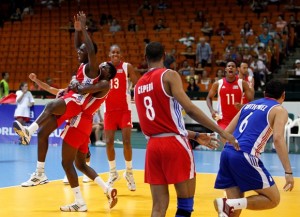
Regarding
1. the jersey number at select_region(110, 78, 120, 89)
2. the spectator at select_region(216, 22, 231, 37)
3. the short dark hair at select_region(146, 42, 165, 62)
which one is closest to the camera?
Answer: the short dark hair at select_region(146, 42, 165, 62)

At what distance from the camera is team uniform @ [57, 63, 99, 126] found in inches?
348

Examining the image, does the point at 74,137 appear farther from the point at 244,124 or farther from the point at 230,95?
the point at 230,95

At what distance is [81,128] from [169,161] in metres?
2.93

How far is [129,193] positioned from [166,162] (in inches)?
180

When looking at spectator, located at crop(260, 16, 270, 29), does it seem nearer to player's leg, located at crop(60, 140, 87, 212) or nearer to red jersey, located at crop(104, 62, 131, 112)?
red jersey, located at crop(104, 62, 131, 112)

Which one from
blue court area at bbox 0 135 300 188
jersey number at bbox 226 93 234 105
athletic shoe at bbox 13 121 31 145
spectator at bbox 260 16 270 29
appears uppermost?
spectator at bbox 260 16 270 29

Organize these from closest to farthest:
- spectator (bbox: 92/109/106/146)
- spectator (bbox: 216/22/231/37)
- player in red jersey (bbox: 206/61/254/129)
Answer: player in red jersey (bbox: 206/61/254/129) → spectator (bbox: 92/109/106/146) → spectator (bbox: 216/22/231/37)

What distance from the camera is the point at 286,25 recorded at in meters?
23.8

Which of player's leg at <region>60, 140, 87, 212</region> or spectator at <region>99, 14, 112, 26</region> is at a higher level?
spectator at <region>99, 14, 112, 26</region>

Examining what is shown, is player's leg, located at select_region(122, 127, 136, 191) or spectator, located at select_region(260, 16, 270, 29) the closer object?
player's leg, located at select_region(122, 127, 136, 191)

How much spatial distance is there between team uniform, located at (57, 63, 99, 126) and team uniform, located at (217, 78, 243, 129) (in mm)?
3181

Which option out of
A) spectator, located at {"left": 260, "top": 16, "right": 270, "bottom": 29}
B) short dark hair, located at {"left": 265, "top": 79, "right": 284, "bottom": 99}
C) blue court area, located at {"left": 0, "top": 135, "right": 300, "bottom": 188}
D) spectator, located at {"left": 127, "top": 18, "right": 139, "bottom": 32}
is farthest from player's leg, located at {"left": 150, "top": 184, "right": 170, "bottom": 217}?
spectator, located at {"left": 127, "top": 18, "right": 139, "bottom": 32}

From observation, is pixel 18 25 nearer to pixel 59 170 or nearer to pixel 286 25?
pixel 286 25

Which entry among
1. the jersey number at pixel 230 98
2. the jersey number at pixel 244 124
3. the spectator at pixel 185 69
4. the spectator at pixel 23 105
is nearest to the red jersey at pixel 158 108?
the jersey number at pixel 244 124
